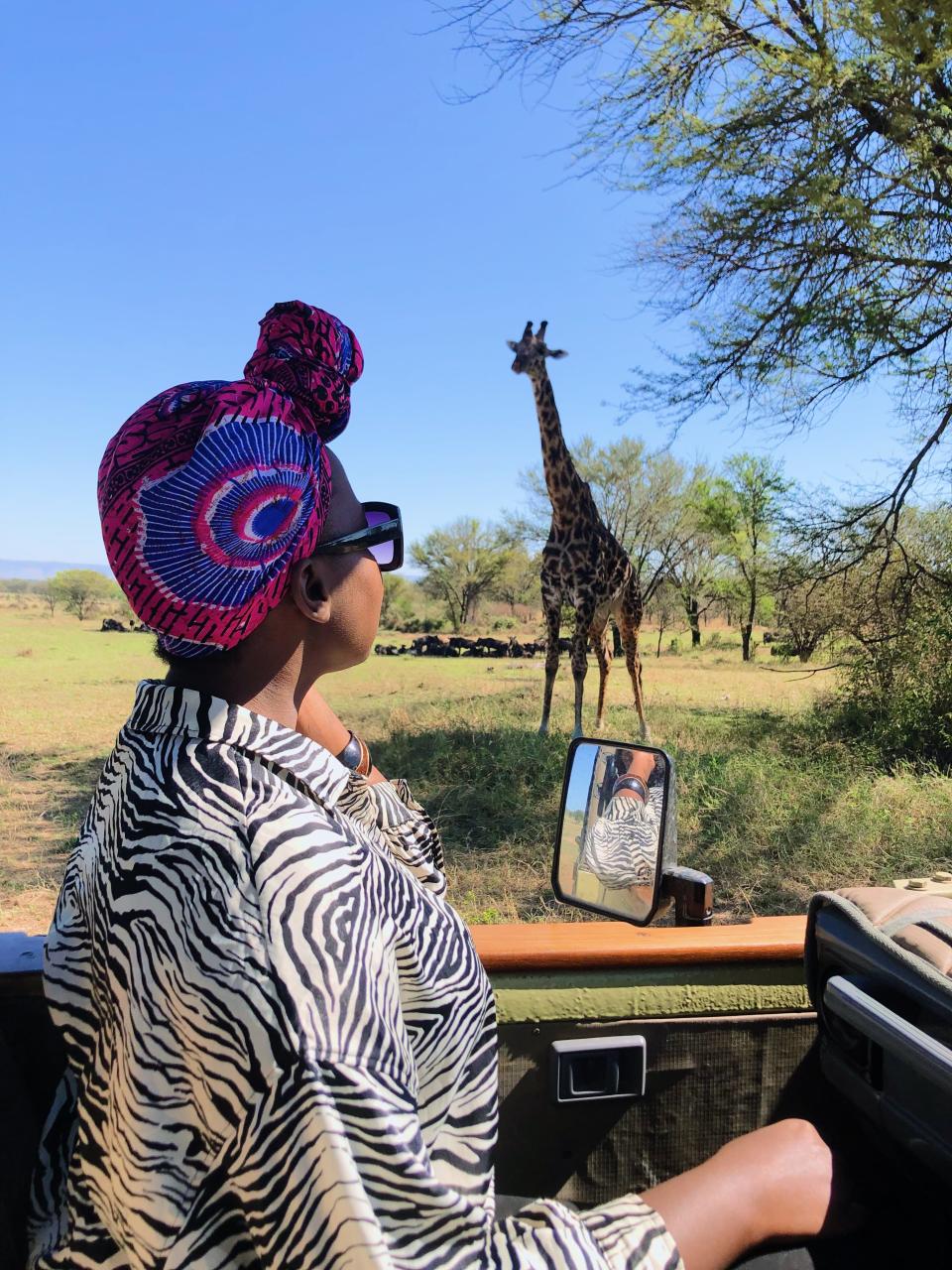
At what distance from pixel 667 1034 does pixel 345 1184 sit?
2.57 feet

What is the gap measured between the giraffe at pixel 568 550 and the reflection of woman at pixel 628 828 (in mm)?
6427

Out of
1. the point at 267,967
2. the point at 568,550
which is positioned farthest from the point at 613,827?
the point at 568,550

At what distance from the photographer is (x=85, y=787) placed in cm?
634

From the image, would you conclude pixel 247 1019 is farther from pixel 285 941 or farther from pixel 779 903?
pixel 779 903

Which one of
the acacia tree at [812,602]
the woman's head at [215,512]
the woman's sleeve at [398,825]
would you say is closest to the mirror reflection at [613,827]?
the woman's sleeve at [398,825]

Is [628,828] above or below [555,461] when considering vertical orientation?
below

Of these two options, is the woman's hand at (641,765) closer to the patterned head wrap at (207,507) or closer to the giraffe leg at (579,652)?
the patterned head wrap at (207,507)

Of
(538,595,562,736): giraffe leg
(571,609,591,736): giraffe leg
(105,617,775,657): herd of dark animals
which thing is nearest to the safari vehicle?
(571,609,591,736): giraffe leg

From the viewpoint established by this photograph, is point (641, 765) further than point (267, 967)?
Yes

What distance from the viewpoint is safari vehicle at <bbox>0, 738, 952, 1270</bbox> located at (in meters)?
1.16

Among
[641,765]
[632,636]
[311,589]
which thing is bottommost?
[641,765]

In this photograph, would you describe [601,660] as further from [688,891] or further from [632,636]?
[688,891]

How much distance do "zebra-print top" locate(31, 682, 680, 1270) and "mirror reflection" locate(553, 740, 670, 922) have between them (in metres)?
0.50

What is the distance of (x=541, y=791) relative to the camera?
573 centimetres
